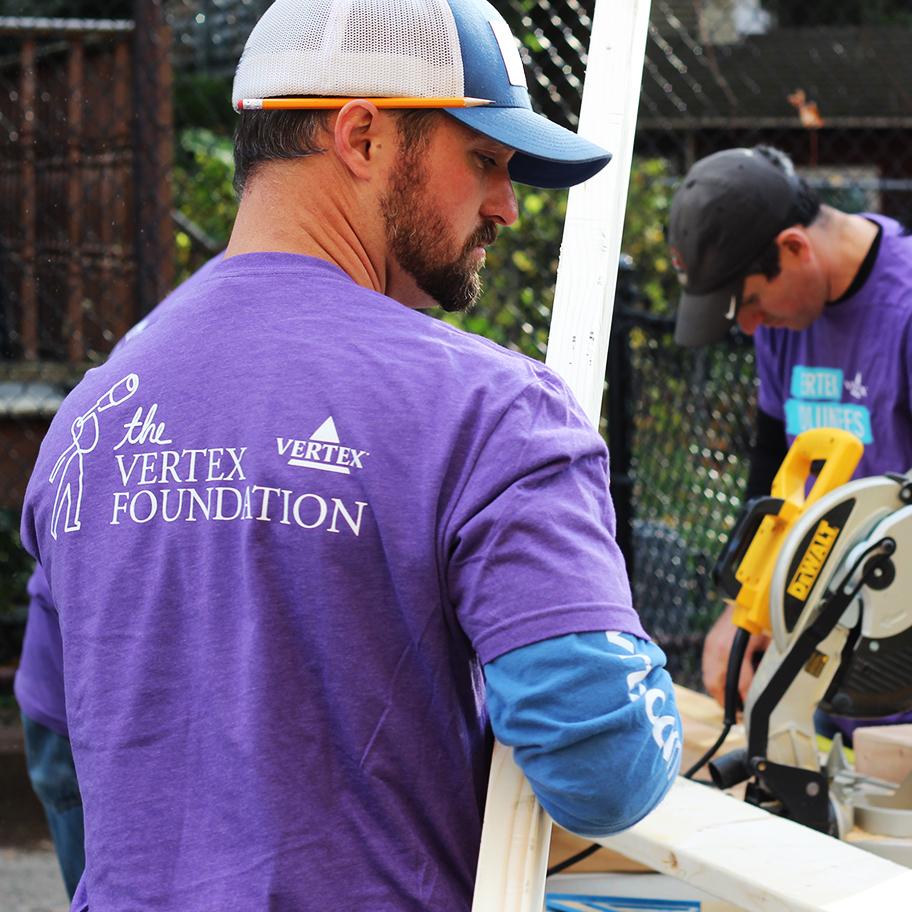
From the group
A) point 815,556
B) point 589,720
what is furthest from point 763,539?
point 589,720

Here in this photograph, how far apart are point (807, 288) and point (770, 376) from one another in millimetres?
360

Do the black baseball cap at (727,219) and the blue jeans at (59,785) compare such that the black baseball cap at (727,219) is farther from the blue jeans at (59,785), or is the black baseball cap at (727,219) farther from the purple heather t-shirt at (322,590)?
the purple heather t-shirt at (322,590)

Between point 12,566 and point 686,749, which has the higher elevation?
point 686,749

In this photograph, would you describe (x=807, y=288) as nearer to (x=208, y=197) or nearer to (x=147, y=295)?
(x=147, y=295)

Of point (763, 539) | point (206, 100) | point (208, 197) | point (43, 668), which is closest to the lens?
point (763, 539)

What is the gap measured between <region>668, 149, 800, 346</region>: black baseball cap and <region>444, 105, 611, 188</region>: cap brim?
63.5 inches

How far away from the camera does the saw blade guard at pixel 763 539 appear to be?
232 cm

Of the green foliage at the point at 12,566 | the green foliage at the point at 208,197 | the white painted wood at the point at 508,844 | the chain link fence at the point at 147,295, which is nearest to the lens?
the white painted wood at the point at 508,844

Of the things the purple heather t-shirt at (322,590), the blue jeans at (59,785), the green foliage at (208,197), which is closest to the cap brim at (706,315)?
the blue jeans at (59,785)

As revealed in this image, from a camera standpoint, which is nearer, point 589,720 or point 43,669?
point 589,720

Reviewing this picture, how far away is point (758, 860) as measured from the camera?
179 centimetres

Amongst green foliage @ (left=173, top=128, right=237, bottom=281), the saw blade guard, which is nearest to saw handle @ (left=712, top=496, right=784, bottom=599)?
the saw blade guard

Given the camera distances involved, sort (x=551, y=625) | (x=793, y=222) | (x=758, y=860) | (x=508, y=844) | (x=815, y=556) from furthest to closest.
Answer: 1. (x=793, y=222)
2. (x=815, y=556)
3. (x=758, y=860)
4. (x=508, y=844)
5. (x=551, y=625)

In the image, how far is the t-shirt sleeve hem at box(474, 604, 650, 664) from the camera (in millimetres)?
1127
